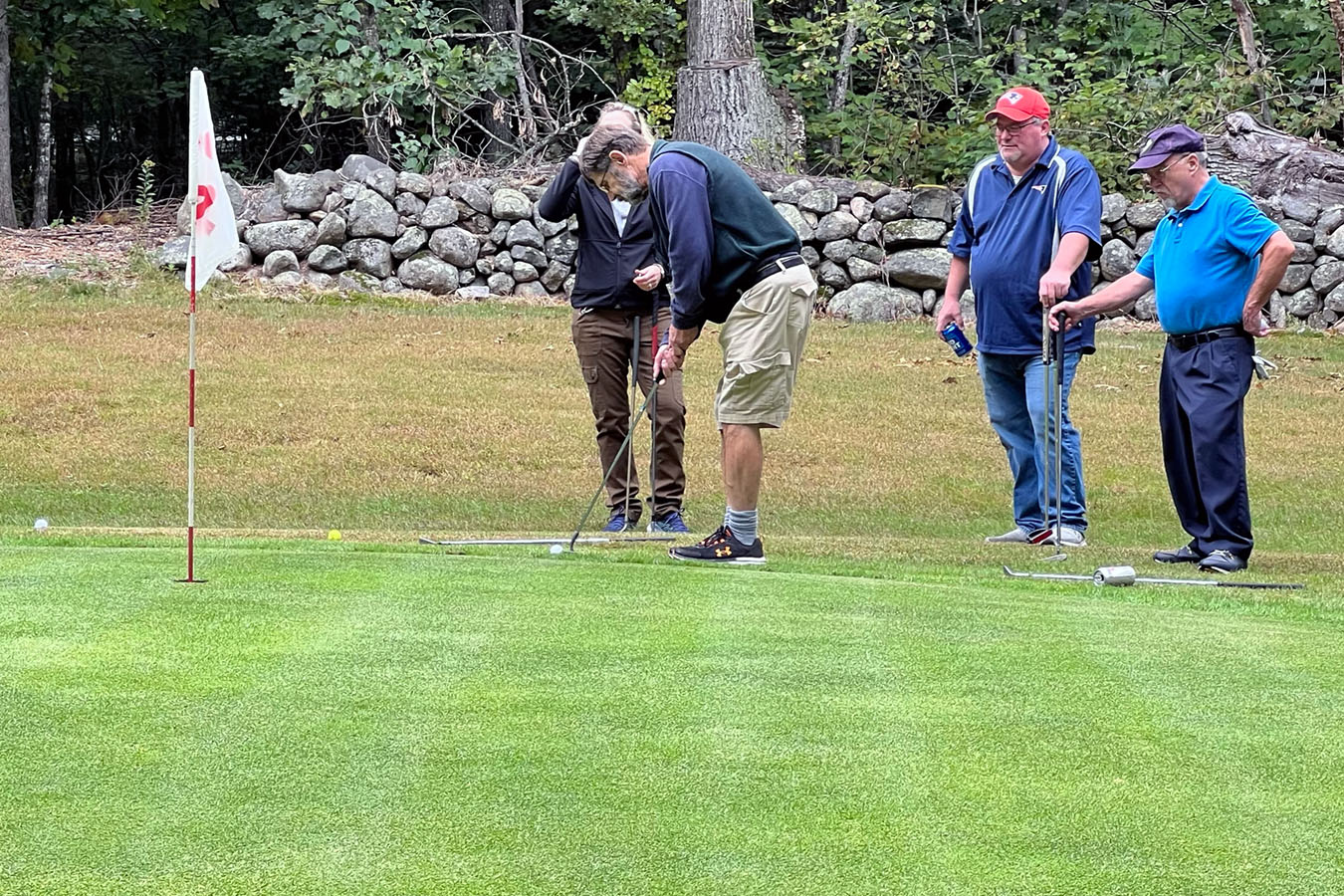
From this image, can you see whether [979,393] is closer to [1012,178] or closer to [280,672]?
[1012,178]

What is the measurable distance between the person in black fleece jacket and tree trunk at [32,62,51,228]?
46.6ft

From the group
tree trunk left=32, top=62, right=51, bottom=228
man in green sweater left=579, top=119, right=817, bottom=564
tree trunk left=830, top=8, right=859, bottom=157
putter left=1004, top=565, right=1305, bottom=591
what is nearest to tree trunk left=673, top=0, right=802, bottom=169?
tree trunk left=830, top=8, right=859, bottom=157

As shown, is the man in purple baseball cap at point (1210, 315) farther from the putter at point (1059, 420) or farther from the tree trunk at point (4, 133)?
the tree trunk at point (4, 133)

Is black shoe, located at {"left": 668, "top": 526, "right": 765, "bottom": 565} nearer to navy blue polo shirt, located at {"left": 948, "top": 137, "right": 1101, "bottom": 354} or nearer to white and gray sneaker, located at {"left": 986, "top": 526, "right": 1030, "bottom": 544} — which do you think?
white and gray sneaker, located at {"left": 986, "top": 526, "right": 1030, "bottom": 544}

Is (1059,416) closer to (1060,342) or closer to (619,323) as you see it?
(1060,342)

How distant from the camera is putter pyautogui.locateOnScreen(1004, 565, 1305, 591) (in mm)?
5980

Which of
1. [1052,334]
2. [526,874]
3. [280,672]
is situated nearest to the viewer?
[526,874]

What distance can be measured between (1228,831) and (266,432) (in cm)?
820

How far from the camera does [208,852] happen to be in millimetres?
2828

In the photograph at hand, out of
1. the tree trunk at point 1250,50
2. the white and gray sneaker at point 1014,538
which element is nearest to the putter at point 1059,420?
the white and gray sneaker at point 1014,538

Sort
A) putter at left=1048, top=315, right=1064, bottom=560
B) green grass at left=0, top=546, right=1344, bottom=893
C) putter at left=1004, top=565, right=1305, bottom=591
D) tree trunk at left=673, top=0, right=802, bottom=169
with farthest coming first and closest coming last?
tree trunk at left=673, top=0, right=802, bottom=169 → putter at left=1048, top=315, right=1064, bottom=560 → putter at left=1004, top=565, right=1305, bottom=591 → green grass at left=0, top=546, right=1344, bottom=893

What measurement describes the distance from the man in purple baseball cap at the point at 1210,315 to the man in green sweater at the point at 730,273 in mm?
1482

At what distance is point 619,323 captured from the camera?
780 cm

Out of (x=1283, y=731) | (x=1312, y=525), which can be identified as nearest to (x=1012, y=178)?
(x=1312, y=525)
